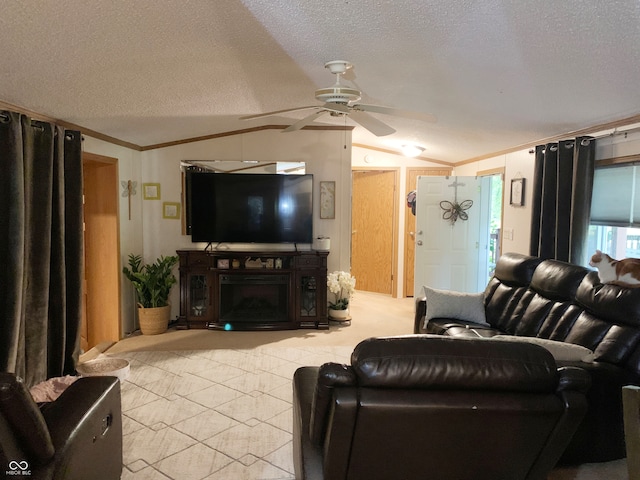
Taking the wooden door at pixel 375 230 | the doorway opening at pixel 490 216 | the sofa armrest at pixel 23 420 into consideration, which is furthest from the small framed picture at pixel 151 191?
the sofa armrest at pixel 23 420

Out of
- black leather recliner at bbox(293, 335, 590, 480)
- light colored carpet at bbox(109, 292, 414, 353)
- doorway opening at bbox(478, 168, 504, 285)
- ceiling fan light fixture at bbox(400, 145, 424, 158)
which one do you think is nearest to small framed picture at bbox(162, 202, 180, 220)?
light colored carpet at bbox(109, 292, 414, 353)

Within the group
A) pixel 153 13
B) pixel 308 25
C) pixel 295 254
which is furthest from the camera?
pixel 295 254

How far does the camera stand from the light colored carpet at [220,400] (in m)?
2.53

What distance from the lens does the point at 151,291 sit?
5.12 metres

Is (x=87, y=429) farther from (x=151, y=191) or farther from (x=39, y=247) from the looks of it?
(x=151, y=191)

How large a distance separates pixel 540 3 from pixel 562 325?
207 cm

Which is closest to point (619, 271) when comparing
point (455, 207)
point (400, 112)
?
point (400, 112)

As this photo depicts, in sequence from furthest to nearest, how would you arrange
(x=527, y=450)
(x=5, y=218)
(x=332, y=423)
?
(x=5, y=218) → (x=527, y=450) → (x=332, y=423)

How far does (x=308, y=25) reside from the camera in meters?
2.31

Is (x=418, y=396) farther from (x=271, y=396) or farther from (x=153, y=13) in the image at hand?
(x=271, y=396)

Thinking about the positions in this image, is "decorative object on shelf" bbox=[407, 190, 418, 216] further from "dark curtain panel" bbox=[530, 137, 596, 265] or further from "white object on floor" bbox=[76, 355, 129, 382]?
"white object on floor" bbox=[76, 355, 129, 382]

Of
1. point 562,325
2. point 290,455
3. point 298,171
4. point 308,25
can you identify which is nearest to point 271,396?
point 290,455

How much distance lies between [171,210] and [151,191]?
1.08 feet

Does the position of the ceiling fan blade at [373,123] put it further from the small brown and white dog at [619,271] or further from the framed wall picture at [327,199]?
the framed wall picture at [327,199]
